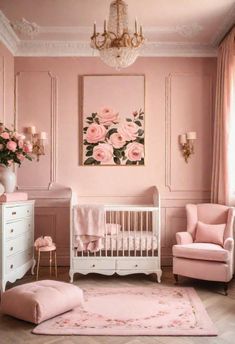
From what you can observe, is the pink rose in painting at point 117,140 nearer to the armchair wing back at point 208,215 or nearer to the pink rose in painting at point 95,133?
the pink rose in painting at point 95,133

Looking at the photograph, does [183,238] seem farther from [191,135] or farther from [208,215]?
[191,135]

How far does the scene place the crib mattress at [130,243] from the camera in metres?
4.18

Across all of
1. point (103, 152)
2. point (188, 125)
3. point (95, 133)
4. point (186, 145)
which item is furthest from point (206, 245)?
point (95, 133)

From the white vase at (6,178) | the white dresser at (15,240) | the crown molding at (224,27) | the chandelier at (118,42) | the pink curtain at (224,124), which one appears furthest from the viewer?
the pink curtain at (224,124)

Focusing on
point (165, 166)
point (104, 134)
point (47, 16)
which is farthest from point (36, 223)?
point (47, 16)

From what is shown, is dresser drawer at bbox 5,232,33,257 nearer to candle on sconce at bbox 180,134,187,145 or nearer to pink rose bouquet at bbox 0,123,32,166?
pink rose bouquet at bbox 0,123,32,166

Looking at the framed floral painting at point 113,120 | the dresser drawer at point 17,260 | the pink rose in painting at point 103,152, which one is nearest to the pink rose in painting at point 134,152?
the framed floral painting at point 113,120

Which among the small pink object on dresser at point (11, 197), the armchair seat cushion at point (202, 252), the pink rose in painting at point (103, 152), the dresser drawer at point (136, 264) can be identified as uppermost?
the pink rose in painting at point (103, 152)

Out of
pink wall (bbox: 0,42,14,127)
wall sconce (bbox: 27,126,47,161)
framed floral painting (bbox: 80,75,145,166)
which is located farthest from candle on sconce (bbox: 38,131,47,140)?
framed floral painting (bbox: 80,75,145,166)

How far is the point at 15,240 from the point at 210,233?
2170 millimetres

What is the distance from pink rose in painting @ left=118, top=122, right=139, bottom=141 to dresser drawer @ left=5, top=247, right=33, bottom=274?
1.89 metres

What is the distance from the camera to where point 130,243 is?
13.7 ft

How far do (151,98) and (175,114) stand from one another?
1.27ft

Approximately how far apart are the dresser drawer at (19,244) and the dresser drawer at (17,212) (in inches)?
9.1
